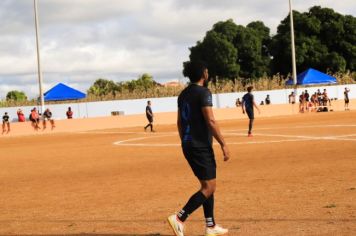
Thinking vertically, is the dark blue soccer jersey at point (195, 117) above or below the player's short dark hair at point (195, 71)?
below

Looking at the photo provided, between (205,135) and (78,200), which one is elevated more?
(205,135)

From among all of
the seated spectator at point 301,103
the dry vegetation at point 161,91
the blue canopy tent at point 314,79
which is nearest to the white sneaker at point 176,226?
the seated spectator at point 301,103

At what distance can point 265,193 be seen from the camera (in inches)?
378

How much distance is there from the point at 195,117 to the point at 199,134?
19 centimetres

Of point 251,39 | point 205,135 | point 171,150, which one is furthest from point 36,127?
point 251,39

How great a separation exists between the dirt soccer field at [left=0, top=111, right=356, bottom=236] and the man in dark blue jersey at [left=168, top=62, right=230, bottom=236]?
50 cm

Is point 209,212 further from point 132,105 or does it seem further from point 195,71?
point 132,105

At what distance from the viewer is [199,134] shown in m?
6.77

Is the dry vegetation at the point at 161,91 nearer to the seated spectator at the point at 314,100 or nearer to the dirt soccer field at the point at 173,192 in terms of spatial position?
the seated spectator at the point at 314,100

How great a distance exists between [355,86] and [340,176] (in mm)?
45724

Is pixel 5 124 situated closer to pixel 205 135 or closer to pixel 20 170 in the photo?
pixel 20 170

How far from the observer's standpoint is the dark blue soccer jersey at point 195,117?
22.0 ft

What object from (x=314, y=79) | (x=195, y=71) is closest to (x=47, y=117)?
(x=314, y=79)

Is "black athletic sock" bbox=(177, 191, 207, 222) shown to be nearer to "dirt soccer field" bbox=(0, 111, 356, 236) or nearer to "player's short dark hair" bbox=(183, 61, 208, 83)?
"dirt soccer field" bbox=(0, 111, 356, 236)
